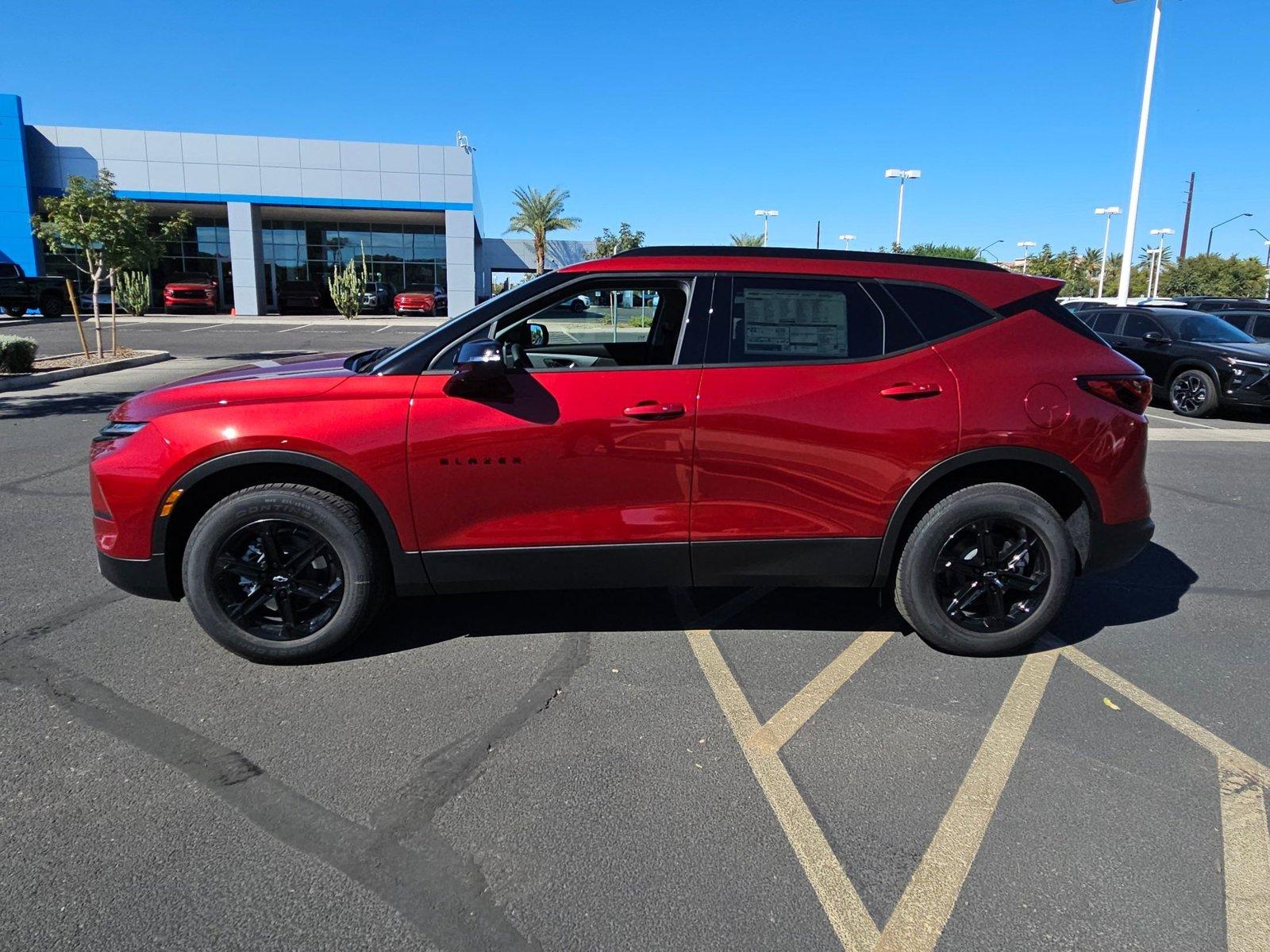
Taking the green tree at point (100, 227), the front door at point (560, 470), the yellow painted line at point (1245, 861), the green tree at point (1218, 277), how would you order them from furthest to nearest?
the green tree at point (1218, 277)
the green tree at point (100, 227)
the front door at point (560, 470)
the yellow painted line at point (1245, 861)

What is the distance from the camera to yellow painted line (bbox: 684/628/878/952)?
226cm

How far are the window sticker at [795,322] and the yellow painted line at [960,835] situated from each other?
1.67m

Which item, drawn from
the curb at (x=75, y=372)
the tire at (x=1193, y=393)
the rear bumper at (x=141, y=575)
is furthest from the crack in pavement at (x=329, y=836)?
the tire at (x=1193, y=393)

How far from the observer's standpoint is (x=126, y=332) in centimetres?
2642

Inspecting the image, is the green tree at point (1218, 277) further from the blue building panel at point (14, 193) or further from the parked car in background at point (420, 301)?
the blue building panel at point (14, 193)

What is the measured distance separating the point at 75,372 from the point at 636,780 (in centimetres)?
1596

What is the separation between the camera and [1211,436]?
10852 millimetres

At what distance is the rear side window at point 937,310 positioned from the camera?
3.78m

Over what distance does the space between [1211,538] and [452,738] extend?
5.60 meters

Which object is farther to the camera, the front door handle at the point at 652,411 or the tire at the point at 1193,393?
the tire at the point at 1193,393

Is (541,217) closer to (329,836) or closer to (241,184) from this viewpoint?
(241,184)

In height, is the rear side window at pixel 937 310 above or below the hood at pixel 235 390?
above

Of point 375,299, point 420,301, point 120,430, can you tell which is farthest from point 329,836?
point 375,299

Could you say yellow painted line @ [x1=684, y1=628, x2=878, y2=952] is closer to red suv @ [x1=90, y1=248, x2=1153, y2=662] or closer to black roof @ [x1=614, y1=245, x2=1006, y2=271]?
red suv @ [x1=90, y1=248, x2=1153, y2=662]
